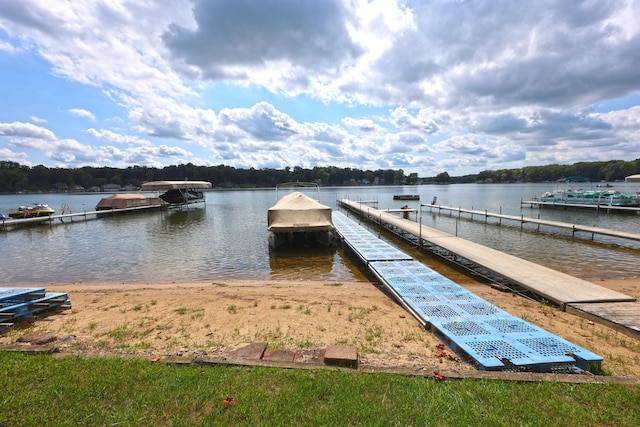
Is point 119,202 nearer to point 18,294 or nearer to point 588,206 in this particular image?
point 18,294

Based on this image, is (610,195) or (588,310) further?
(610,195)

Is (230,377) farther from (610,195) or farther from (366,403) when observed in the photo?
(610,195)

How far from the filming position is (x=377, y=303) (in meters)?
7.92

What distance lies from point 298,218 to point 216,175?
140 metres

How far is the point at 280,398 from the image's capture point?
3.27 metres

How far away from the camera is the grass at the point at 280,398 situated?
297cm

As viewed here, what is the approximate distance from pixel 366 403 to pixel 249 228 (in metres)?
23.3

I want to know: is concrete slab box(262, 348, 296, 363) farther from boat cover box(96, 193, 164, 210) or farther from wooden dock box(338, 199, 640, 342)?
boat cover box(96, 193, 164, 210)

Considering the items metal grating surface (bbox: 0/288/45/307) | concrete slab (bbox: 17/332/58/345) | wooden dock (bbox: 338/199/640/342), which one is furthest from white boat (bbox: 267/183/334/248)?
concrete slab (bbox: 17/332/58/345)

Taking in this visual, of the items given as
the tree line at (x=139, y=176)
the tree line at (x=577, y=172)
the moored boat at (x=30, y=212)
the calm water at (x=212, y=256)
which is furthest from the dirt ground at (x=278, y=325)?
the tree line at (x=139, y=176)

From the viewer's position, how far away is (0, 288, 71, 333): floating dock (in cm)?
616

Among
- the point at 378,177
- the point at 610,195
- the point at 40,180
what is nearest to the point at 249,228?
the point at 610,195

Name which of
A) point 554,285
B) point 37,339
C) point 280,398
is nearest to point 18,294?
point 37,339

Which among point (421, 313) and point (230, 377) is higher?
point (230, 377)
